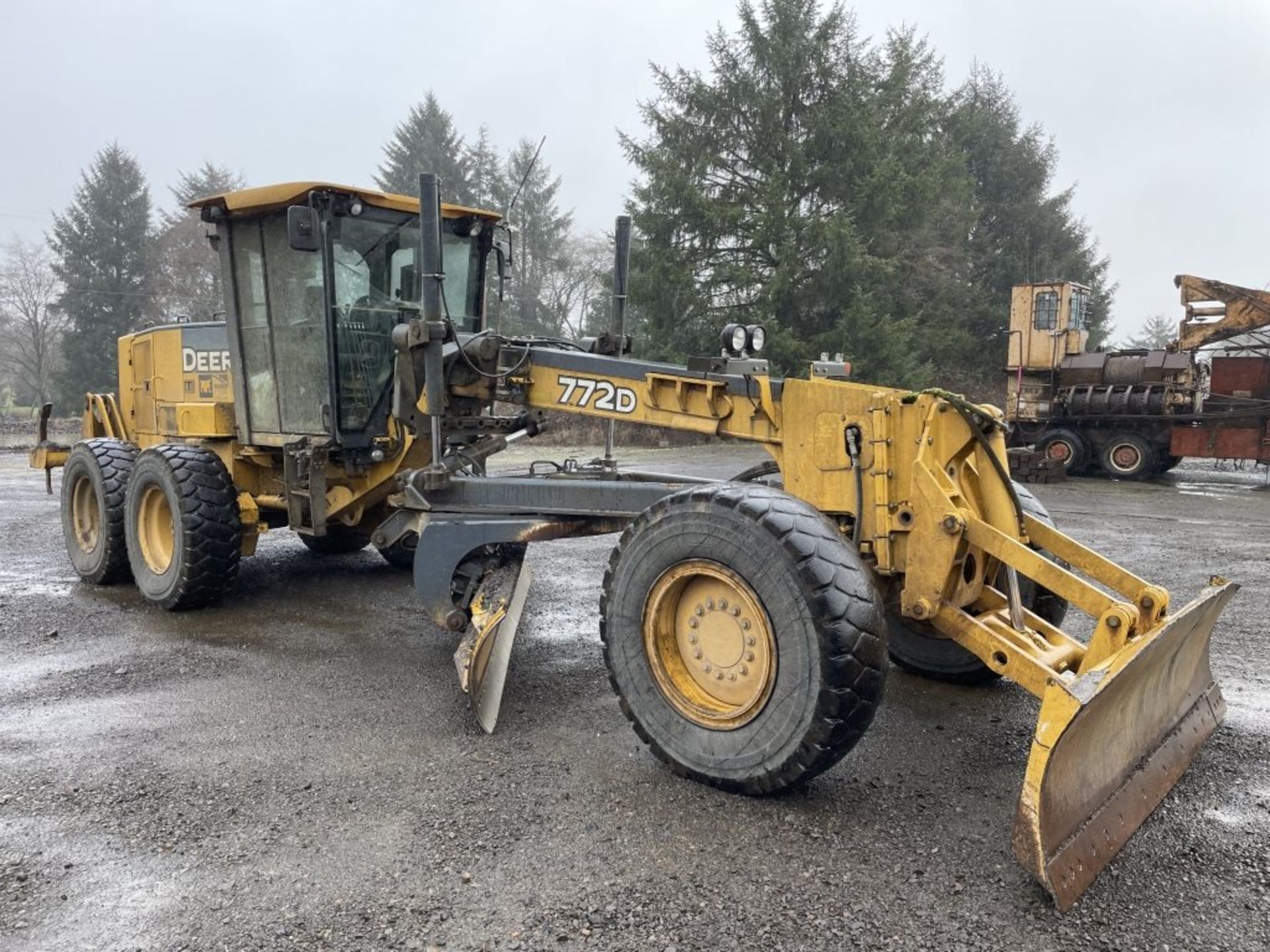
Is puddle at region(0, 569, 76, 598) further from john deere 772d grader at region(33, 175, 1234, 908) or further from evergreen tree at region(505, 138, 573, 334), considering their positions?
evergreen tree at region(505, 138, 573, 334)

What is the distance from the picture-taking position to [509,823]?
10.4 ft

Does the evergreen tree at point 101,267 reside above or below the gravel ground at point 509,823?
above

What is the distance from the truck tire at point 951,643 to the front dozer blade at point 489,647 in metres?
1.83

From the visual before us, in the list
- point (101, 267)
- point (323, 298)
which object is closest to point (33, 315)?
point (101, 267)

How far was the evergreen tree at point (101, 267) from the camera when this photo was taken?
3650cm

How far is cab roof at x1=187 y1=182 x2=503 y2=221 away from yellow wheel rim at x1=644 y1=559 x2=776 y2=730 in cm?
329

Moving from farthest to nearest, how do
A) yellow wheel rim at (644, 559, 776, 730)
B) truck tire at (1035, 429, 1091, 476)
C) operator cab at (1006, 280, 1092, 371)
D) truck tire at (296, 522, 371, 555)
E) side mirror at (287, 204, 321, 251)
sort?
operator cab at (1006, 280, 1092, 371)
truck tire at (1035, 429, 1091, 476)
truck tire at (296, 522, 371, 555)
side mirror at (287, 204, 321, 251)
yellow wheel rim at (644, 559, 776, 730)

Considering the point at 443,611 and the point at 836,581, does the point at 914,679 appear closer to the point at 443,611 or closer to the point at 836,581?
the point at 836,581

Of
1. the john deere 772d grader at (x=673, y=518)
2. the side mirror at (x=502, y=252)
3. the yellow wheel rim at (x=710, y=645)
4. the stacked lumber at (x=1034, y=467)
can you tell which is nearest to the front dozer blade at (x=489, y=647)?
the john deere 772d grader at (x=673, y=518)

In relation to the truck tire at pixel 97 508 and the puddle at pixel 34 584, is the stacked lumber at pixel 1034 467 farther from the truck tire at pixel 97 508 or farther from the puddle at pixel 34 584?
the puddle at pixel 34 584

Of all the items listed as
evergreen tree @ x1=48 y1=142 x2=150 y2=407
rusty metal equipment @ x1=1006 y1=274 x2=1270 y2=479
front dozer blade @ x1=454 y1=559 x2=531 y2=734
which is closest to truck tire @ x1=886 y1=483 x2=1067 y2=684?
front dozer blade @ x1=454 y1=559 x2=531 y2=734

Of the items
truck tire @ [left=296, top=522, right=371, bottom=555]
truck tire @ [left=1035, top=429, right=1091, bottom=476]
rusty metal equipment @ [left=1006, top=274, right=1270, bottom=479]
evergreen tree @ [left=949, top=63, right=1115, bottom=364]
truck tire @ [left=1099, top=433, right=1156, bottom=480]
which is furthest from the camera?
evergreen tree @ [left=949, top=63, right=1115, bottom=364]

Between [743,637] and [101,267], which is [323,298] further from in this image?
[101,267]

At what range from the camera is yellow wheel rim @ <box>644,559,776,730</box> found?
131 inches
